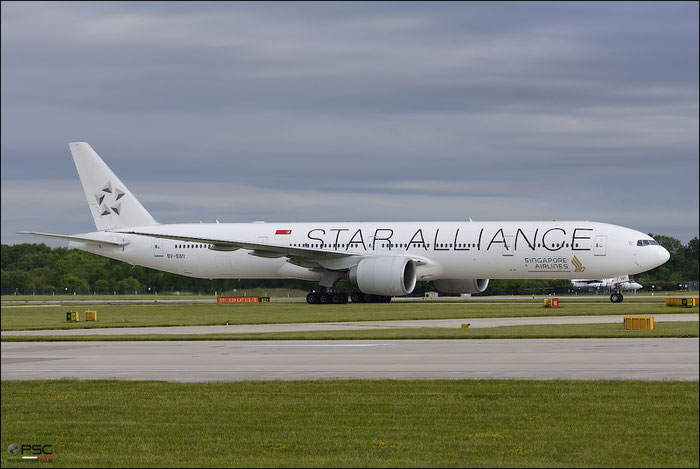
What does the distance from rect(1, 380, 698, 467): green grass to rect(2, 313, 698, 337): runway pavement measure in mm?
19653

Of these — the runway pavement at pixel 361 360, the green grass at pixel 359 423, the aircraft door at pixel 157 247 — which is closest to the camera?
the green grass at pixel 359 423

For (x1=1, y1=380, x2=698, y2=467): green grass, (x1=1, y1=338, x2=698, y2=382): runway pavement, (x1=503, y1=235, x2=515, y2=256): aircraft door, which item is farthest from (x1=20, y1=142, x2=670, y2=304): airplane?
(x1=1, y1=380, x2=698, y2=467): green grass

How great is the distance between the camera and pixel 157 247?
74250 mm

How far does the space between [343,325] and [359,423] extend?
27.9m

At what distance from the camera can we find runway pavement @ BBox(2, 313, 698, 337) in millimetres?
40688

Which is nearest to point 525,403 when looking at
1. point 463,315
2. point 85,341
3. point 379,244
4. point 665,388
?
point 665,388

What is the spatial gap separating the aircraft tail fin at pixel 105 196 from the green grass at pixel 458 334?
38.9 metres

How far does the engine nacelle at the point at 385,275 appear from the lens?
196 ft

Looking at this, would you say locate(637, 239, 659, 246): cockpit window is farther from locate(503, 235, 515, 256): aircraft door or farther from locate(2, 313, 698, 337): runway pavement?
locate(2, 313, 698, 337): runway pavement

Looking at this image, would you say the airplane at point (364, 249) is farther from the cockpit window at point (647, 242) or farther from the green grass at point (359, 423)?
the green grass at point (359, 423)

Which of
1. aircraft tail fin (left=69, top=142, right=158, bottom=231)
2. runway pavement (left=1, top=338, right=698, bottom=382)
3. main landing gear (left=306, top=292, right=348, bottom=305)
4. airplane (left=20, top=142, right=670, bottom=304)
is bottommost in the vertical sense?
runway pavement (left=1, top=338, right=698, bottom=382)

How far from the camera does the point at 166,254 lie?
243 ft

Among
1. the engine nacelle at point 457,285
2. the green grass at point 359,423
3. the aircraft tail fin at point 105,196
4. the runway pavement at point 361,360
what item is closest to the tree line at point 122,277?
the aircraft tail fin at point 105,196

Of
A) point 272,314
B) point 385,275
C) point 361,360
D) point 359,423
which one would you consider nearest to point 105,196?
point 385,275
